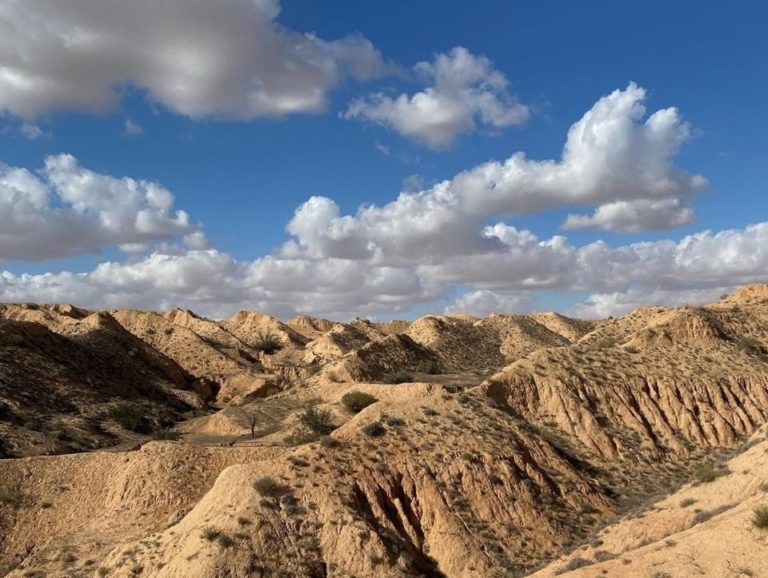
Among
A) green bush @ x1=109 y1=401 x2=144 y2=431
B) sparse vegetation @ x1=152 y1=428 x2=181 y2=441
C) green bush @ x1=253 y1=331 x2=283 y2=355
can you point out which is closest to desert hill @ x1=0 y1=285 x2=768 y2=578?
green bush @ x1=109 y1=401 x2=144 y2=431

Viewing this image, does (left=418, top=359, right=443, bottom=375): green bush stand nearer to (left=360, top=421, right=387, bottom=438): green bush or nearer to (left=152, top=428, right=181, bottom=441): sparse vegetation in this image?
(left=152, top=428, right=181, bottom=441): sparse vegetation

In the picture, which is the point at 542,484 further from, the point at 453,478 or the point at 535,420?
the point at 535,420

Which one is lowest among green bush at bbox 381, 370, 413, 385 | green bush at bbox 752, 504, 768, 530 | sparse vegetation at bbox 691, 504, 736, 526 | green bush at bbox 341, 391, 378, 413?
sparse vegetation at bbox 691, 504, 736, 526

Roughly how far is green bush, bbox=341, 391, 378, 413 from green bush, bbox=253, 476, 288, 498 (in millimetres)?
16001

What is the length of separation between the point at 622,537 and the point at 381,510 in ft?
30.8

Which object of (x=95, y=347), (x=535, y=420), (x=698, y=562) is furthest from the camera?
(x=95, y=347)

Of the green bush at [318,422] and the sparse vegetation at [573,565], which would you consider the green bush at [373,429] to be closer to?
the green bush at [318,422]

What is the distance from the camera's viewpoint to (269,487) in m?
25.8

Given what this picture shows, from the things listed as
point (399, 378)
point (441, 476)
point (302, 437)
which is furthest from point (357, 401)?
point (441, 476)

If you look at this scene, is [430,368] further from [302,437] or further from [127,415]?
[302,437]

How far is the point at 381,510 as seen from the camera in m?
26.5

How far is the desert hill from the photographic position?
23.3 meters

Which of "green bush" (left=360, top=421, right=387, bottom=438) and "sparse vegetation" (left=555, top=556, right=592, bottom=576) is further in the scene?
"green bush" (left=360, top=421, right=387, bottom=438)

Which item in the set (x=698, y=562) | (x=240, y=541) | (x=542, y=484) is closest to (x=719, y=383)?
(x=542, y=484)
